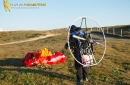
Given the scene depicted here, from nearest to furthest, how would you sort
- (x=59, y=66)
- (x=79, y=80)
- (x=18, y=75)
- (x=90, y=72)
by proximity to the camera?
(x=79, y=80), (x=18, y=75), (x=90, y=72), (x=59, y=66)

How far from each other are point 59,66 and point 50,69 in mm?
1610

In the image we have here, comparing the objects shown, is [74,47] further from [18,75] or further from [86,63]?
[18,75]

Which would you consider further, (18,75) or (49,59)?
(49,59)

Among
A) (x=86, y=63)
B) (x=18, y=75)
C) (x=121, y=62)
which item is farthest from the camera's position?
(x=121, y=62)

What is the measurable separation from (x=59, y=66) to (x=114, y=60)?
5.54 metres

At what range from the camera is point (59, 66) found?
2053cm

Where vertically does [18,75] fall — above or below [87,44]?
below

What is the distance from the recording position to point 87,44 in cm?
1437

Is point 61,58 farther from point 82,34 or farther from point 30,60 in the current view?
point 82,34

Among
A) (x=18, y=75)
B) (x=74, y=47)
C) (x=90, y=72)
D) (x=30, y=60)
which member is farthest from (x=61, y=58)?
(x=74, y=47)

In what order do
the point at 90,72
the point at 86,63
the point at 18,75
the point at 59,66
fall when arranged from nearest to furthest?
the point at 86,63
the point at 18,75
the point at 90,72
the point at 59,66

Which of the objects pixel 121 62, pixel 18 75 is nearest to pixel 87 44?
pixel 18 75

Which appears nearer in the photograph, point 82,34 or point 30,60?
point 82,34

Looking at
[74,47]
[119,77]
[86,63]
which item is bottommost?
[119,77]
